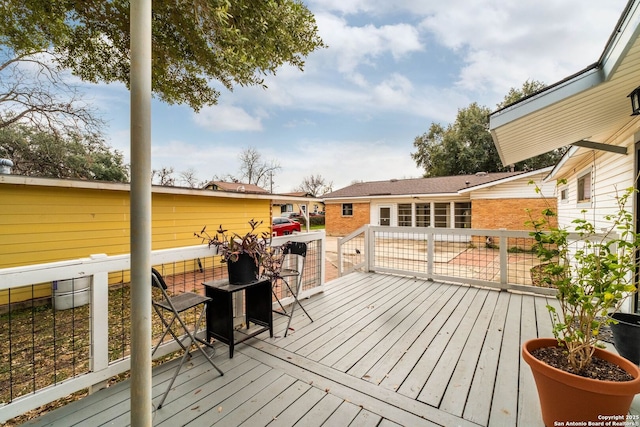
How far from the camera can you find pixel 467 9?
189 inches

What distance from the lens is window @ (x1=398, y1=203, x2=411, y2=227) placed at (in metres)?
14.3

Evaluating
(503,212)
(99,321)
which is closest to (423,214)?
(503,212)

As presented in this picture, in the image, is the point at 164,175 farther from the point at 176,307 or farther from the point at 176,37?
the point at 176,307

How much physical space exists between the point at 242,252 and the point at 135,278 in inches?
60.0

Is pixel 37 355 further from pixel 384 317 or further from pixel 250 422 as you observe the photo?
pixel 384 317

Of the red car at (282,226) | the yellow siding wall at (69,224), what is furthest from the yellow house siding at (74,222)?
the red car at (282,226)

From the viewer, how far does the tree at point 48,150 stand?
7602mm

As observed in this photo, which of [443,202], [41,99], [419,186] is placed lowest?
[443,202]

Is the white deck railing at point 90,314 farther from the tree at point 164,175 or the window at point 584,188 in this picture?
the tree at point 164,175

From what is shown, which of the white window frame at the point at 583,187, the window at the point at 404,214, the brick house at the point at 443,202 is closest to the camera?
the white window frame at the point at 583,187

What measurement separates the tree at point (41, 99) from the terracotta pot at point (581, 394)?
328 inches

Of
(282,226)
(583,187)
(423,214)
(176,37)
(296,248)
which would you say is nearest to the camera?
(296,248)

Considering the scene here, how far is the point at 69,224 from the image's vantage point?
5.60m

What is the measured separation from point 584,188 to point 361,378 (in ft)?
23.7
